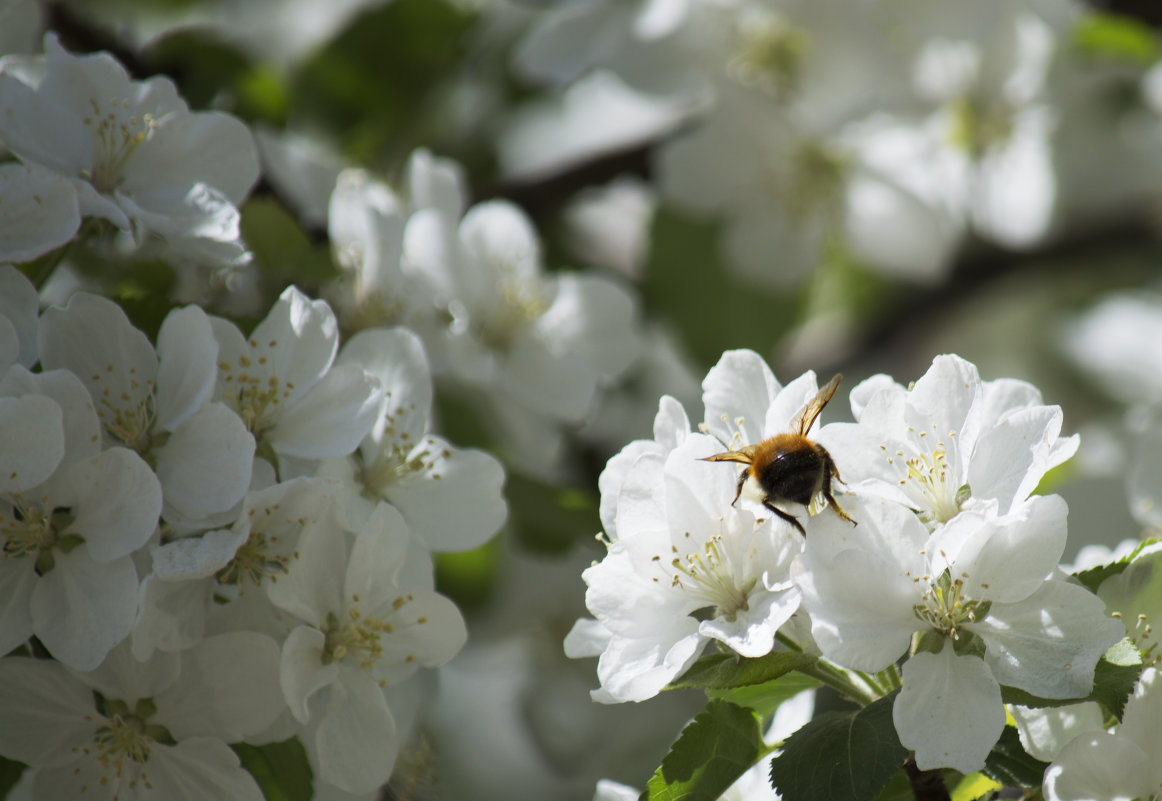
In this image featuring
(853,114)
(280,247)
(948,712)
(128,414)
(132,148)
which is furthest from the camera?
(853,114)

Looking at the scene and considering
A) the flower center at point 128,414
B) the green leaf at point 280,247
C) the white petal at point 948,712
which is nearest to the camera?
the white petal at point 948,712

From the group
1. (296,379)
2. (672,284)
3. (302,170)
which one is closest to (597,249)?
(672,284)

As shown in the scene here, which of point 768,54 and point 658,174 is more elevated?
point 768,54

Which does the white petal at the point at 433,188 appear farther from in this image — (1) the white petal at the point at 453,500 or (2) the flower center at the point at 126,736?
(2) the flower center at the point at 126,736

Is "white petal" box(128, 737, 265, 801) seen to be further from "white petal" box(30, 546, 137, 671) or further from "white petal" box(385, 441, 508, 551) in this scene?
"white petal" box(385, 441, 508, 551)

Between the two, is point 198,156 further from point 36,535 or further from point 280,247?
point 36,535

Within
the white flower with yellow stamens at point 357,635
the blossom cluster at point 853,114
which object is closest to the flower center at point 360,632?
the white flower with yellow stamens at point 357,635

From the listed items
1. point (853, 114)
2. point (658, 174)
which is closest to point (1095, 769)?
point (853, 114)

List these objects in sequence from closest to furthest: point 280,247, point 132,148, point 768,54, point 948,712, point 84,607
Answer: point 948,712 → point 84,607 → point 132,148 → point 280,247 → point 768,54
